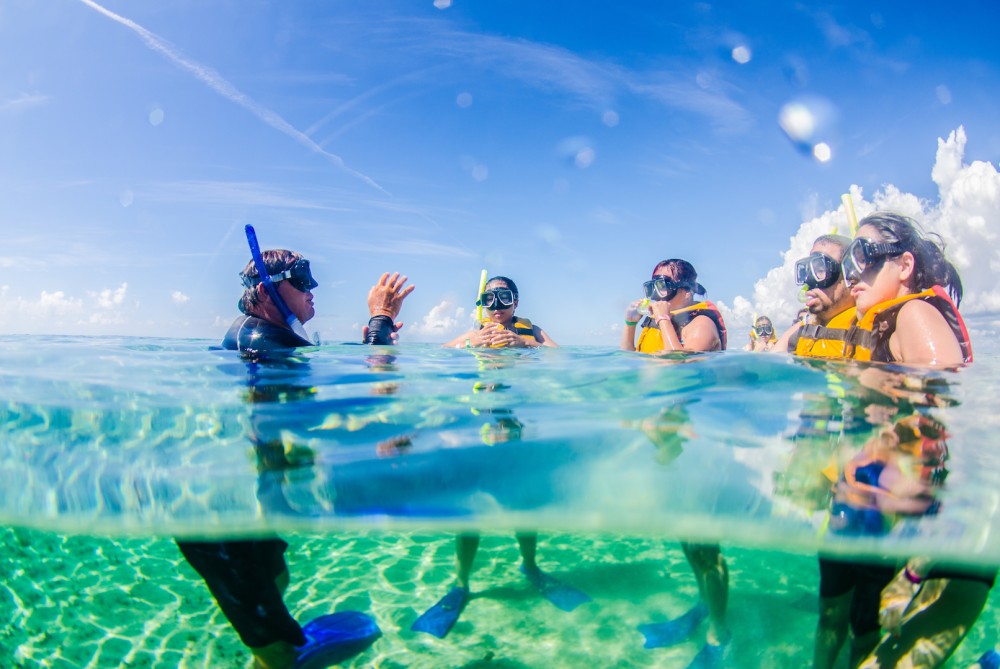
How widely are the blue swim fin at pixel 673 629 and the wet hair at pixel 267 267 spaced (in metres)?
6.16

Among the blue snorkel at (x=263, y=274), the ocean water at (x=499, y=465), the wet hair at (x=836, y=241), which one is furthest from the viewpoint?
the wet hair at (x=836, y=241)

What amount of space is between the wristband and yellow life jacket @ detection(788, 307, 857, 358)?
525 cm

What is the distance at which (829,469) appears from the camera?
152 inches

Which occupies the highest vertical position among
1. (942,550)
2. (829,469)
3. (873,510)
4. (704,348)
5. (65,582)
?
(704,348)

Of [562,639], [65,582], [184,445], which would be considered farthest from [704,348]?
[65,582]

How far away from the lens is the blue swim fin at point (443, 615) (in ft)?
19.6

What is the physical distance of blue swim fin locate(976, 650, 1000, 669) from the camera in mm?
5176

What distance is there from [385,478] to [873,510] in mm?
3992

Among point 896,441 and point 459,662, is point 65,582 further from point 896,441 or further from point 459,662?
point 896,441

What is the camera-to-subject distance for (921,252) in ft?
14.0

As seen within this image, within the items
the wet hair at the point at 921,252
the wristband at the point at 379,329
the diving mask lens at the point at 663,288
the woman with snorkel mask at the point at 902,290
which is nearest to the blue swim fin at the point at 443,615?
the wristband at the point at 379,329

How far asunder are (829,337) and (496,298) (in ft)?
15.7

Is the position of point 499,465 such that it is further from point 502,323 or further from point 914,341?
point 502,323

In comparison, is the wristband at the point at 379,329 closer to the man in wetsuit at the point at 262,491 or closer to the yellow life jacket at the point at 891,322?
the man in wetsuit at the point at 262,491
